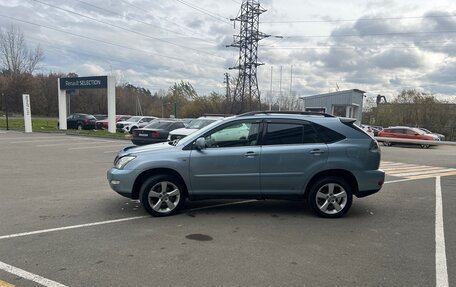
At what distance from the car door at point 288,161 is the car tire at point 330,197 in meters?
0.23

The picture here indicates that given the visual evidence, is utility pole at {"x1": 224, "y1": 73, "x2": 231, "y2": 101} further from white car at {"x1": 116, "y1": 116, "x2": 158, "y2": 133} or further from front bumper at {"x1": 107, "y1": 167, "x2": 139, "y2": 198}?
front bumper at {"x1": 107, "y1": 167, "x2": 139, "y2": 198}

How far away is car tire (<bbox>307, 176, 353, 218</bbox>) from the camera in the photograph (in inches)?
232

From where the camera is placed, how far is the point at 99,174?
10.1m

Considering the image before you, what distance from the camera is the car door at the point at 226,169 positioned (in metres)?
5.79

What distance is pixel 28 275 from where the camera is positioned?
3.73 metres

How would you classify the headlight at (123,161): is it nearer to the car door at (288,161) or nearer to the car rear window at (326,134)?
the car door at (288,161)

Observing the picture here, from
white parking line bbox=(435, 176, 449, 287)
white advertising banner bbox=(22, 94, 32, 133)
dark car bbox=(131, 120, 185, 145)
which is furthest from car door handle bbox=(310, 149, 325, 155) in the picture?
white advertising banner bbox=(22, 94, 32, 133)

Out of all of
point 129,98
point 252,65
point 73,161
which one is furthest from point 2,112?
point 73,161

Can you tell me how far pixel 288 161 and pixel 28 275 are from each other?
12.4ft

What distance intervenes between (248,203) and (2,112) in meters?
79.2

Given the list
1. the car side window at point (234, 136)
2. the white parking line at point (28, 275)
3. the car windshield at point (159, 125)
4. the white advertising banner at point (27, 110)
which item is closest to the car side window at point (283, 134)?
the car side window at point (234, 136)

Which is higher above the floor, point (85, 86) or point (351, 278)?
point (85, 86)

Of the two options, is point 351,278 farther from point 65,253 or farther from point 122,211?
point 122,211

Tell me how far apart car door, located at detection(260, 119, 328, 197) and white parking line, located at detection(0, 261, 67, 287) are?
3279 millimetres
